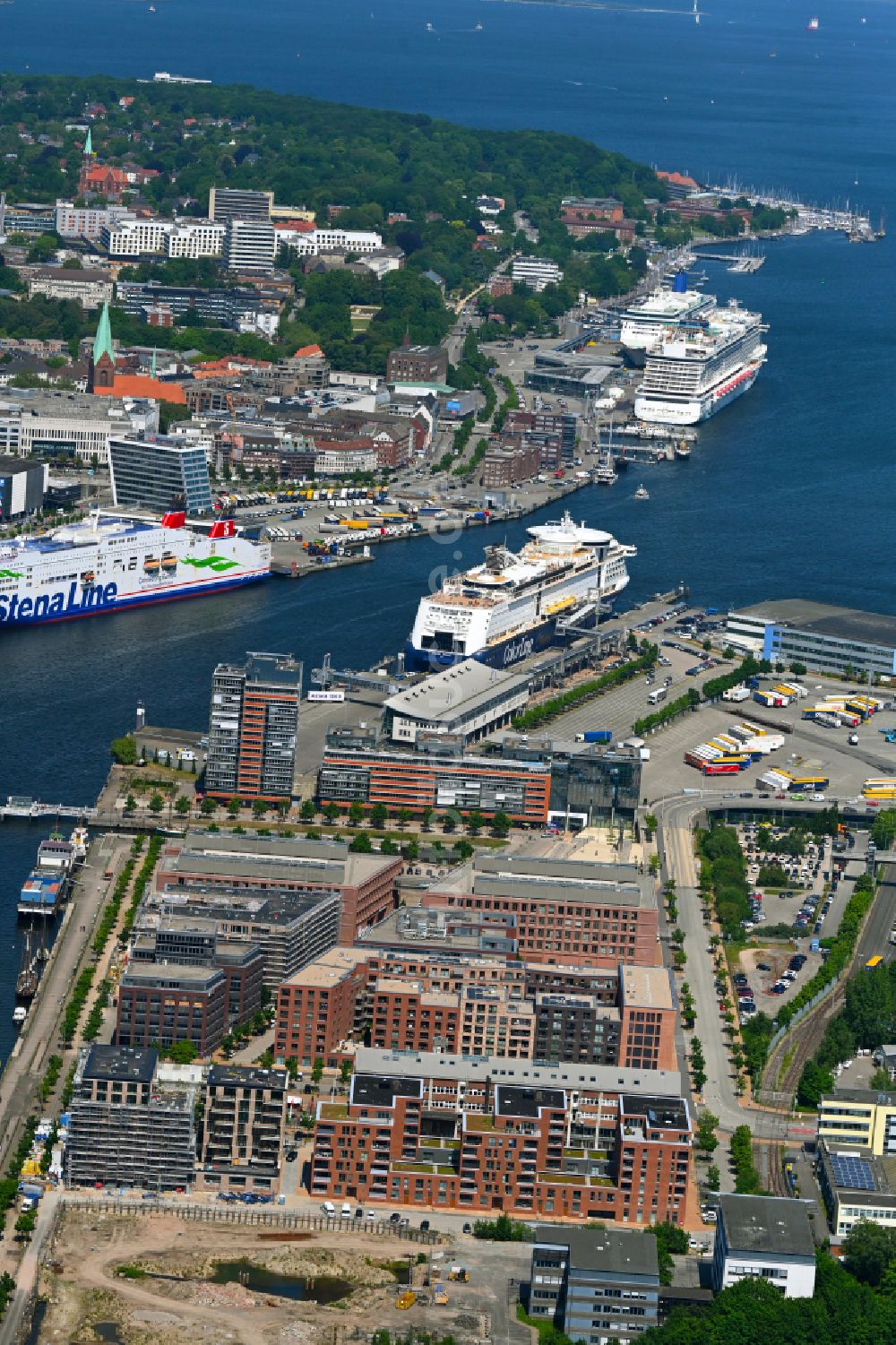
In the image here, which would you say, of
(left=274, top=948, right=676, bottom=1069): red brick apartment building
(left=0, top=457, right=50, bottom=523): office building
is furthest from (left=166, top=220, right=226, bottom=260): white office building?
(left=274, top=948, right=676, bottom=1069): red brick apartment building

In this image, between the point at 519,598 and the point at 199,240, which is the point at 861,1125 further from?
the point at 199,240

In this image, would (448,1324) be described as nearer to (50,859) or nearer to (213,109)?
(50,859)

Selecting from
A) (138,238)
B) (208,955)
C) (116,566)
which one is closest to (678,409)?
(116,566)

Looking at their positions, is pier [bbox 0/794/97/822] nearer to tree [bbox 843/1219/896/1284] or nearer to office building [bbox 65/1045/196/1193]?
office building [bbox 65/1045/196/1193]

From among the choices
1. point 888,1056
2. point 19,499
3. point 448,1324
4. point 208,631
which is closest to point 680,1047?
point 888,1056

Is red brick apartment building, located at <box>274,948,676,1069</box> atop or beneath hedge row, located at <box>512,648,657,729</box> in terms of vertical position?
atop
